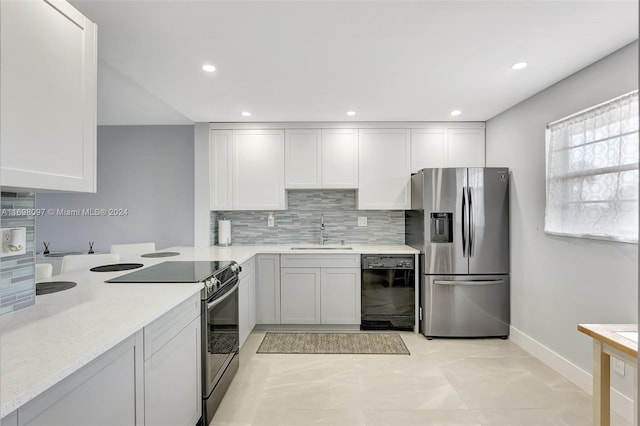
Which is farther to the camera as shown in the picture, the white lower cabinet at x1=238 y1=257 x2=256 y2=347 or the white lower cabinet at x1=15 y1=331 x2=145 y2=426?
the white lower cabinet at x1=238 y1=257 x2=256 y2=347

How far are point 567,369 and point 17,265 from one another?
11.9ft

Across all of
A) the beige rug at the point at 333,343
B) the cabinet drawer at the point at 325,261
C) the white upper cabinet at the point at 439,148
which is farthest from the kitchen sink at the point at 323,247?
the white upper cabinet at the point at 439,148

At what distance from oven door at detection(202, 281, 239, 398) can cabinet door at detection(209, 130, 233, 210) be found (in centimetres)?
155

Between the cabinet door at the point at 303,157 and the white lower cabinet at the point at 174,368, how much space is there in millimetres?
2267

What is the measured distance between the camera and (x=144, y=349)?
1363mm

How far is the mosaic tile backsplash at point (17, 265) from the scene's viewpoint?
4.47ft

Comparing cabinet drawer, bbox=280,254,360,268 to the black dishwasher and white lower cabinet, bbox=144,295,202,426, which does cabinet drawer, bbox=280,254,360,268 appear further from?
white lower cabinet, bbox=144,295,202,426

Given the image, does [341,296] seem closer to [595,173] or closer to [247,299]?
[247,299]

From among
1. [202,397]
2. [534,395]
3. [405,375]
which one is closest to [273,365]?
A: [202,397]

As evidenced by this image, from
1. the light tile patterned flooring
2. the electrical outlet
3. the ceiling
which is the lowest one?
the light tile patterned flooring

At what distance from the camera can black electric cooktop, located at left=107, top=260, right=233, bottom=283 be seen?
1.97 meters

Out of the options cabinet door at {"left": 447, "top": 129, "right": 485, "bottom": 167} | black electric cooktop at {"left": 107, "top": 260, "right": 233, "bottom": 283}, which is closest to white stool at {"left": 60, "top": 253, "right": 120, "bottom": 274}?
black electric cooktop at {"left": 107, "top": 260, "right": 233, "bottom": 283}

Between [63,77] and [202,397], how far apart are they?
→ 1.80 m

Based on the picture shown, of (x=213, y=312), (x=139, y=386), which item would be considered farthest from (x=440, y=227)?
(x=139, y=386)
